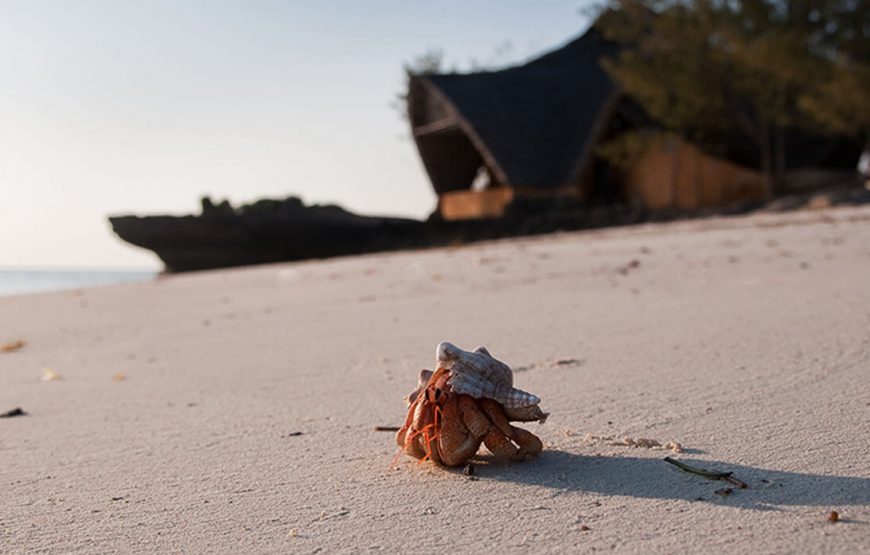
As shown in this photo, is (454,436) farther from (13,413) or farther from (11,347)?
(11,347)

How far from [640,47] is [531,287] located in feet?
53.2

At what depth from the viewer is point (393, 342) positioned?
4.37 metres

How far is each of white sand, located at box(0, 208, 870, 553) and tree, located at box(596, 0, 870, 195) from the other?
1281cm

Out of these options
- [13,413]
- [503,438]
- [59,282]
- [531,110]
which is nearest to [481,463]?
[503,438]

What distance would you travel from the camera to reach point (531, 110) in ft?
69.6

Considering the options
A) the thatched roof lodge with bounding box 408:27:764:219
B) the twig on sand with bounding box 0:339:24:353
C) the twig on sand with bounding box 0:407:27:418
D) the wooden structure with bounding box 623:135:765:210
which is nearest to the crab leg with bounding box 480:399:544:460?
the twig on sand with bounding box 0:407:27:418

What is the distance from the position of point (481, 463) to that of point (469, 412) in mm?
171

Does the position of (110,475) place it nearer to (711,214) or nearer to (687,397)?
(687,397)

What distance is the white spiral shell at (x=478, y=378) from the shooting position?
221 centimetres

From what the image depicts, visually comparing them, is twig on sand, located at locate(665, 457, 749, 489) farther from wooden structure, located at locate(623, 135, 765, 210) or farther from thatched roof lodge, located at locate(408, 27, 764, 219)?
wooden structure, located at locate(623, 135, 765, 210)

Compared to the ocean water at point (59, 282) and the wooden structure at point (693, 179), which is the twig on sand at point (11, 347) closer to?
the ocean water at point (59, 282)

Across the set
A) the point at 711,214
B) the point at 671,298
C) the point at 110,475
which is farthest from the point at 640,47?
the point at 110,475

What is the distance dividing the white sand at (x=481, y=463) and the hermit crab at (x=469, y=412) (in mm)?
62

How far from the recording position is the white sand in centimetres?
190
